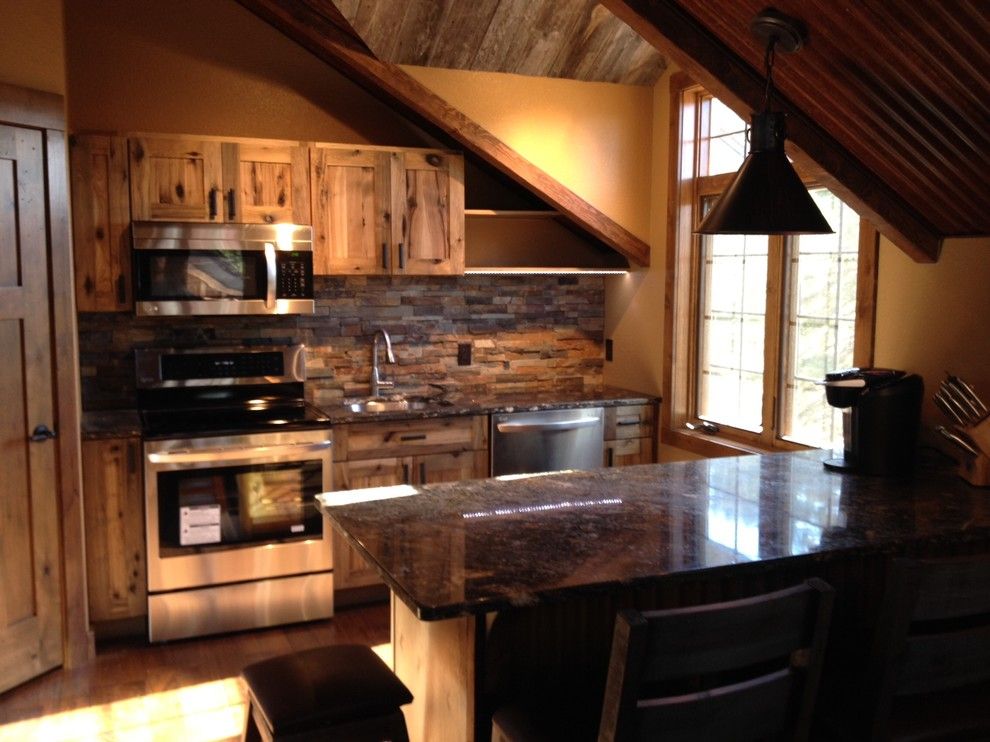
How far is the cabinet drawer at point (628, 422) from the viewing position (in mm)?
4629

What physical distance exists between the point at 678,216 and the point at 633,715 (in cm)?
327

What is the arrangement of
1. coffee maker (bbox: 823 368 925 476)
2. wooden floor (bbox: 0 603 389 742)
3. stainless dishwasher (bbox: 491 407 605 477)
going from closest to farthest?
coffee maker (bbox: 823 368 925 476) → wooden floor (bbox: 0 603 389 742) → stainless dishwasher (bbox: 491 407 605 477)

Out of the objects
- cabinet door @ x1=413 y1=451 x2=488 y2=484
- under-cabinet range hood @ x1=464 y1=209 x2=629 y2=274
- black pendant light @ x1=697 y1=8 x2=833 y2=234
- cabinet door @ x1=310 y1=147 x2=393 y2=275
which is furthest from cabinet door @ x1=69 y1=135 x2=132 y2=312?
black pendant light @ x1=697 y1=8 x2=833 y2=234

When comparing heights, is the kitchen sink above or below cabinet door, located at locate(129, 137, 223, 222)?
below

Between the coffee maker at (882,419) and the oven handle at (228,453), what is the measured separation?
84.7 inches

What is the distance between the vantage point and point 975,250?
2.98 meters

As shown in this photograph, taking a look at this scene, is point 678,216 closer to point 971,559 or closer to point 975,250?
point 975,250

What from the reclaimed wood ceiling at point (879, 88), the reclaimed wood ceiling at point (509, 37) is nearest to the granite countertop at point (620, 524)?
the reclaimed wood ceiling at point (879, 88)

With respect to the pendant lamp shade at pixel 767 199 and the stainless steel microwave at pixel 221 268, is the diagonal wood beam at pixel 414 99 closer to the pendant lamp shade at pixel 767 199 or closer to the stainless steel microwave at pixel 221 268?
the stainless steel microwave at pixel 221 268

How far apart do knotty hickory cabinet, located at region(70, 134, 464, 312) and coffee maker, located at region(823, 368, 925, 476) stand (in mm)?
2102

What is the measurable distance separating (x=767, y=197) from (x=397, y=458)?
7.94ft

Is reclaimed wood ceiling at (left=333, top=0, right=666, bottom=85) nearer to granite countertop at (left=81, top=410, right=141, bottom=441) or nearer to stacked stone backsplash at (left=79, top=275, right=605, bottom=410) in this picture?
stacked stone backsplash at (left=79, top=275, right=605, bottom=410)

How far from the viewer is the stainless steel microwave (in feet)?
12.9

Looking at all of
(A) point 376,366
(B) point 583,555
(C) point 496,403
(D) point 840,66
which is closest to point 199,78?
(A) point 376,366
